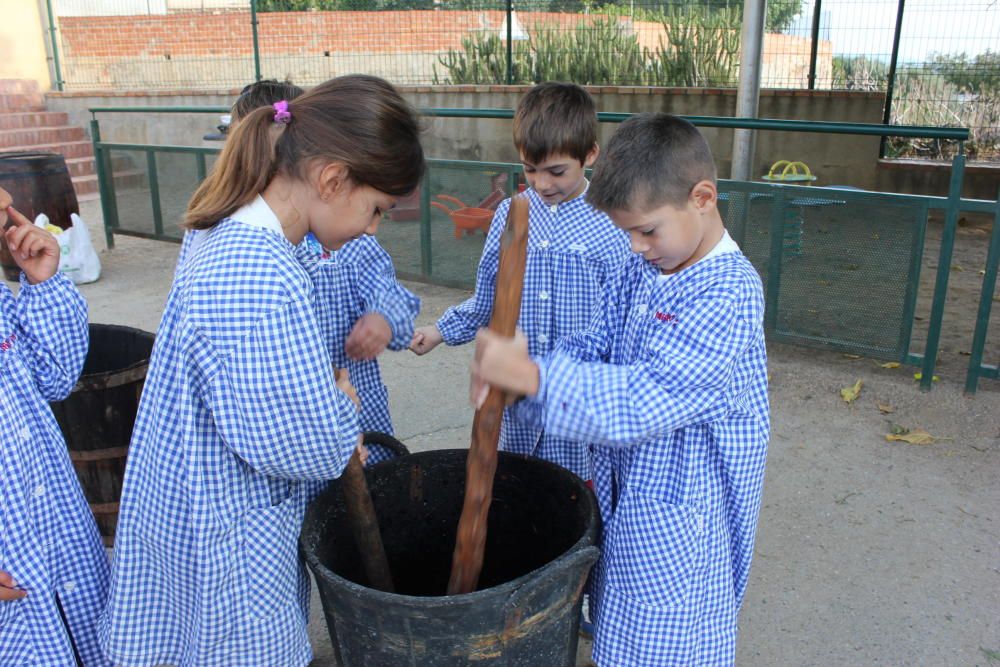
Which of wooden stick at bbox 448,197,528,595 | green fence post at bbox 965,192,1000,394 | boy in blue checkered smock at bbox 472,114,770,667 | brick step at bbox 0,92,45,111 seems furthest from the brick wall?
wooden stick at bbox 448,197,528,595

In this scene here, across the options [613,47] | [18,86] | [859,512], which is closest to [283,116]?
[859,512]

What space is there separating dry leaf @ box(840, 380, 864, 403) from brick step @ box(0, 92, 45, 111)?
11.7 meters

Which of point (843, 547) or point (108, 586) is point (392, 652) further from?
point (843, 547)

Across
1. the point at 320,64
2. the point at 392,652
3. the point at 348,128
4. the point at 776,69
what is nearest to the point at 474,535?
the point at 392,652

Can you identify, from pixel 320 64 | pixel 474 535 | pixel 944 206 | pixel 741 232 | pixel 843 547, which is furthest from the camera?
pixel 320 64

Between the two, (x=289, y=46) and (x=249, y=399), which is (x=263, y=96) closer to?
(x=249, y=399)

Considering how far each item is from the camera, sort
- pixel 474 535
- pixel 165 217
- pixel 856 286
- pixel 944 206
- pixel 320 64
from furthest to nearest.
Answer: pixel 320 64 → pixel 165 217 → pixel 856 286 → pixel 944 206 → pixel 474 535

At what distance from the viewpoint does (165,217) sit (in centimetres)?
721

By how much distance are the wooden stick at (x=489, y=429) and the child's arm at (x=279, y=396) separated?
275 millimetres

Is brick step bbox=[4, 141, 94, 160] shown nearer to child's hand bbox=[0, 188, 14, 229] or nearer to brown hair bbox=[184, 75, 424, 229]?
child's hand bbox=[0, 188, 14, 229]

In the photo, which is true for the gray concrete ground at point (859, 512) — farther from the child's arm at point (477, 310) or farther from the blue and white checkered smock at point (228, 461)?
the child's arm at point (477, 310)

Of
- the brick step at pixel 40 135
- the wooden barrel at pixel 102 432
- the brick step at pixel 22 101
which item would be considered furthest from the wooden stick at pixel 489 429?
the brick step at pixel 22 101

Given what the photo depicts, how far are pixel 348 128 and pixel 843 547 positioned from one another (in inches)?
87.8

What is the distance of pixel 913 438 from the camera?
11.9 ft
